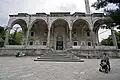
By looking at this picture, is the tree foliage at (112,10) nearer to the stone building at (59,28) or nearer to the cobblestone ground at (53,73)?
the cobblestone ground at (53,73)

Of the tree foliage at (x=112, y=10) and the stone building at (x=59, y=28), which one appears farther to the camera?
the stone building at (x=59, y=28)

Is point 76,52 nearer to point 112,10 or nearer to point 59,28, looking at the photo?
point 59,28

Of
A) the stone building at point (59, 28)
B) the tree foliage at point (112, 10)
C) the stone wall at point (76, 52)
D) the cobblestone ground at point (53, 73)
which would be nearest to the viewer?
the tree foliage at point (112, 10)

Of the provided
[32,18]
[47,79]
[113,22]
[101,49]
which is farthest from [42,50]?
[113,22]

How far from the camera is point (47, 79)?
404 cm

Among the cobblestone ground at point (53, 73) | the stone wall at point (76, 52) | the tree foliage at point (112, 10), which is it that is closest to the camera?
the tree foliage at point (112, 10)

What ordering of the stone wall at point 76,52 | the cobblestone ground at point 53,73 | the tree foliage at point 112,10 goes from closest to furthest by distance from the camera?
the tree foliage at point 112,10 < the cobblestone ground at point 53,73 < the stone wall at point 76,52

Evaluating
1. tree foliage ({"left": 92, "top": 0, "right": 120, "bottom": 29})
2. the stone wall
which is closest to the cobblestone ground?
tree foliage ({"left": 92, "top": 0, "right": 120, "bottom": 29})

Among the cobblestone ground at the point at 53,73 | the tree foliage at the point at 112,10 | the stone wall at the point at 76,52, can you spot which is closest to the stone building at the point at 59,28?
the stone wall at the point at 76,52

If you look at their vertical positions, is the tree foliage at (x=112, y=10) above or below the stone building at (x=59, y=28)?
below

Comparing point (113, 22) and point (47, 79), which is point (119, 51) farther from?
point (47, 79)

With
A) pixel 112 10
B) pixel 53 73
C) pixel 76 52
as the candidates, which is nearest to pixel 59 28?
pixel 76 52

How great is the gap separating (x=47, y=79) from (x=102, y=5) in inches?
147

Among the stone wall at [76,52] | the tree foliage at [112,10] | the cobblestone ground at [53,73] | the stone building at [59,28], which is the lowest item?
the cobblestone ground at [53,73]
